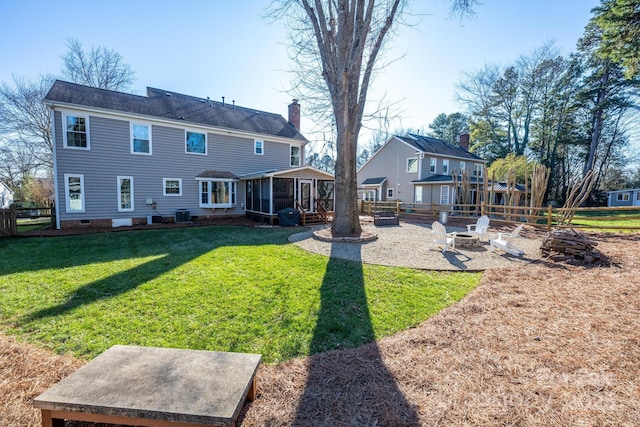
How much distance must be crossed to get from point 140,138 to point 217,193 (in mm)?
4747

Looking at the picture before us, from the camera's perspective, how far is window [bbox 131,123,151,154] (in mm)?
13789

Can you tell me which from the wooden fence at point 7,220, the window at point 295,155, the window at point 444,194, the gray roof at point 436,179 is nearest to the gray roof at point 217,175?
the window at point 295,155

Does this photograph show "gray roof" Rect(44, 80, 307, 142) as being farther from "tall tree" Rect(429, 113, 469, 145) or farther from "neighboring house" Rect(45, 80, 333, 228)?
"tall tree" Rect(429, 113, 469, 145)

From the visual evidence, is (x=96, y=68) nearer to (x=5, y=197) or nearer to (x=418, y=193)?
(x=5, y=197)

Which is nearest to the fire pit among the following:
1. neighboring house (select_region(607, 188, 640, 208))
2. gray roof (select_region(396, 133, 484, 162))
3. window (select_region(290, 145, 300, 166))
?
window (select_region(290, 145, 300, 166))

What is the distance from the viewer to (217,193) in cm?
1634

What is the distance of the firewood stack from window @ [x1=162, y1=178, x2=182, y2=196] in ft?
53.5

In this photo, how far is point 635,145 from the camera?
31.6m

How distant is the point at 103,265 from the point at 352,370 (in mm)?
6629

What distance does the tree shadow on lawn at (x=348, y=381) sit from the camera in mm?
2172

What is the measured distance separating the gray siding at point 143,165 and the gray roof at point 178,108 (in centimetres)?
72

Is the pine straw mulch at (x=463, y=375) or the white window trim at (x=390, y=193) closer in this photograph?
the pine straw mulch at (x=463, y=375)

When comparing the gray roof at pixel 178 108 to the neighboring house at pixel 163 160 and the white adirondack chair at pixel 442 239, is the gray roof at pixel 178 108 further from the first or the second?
the white adirondack chair at pixel 442 239

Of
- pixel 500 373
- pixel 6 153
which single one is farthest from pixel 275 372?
pixel 6 153
